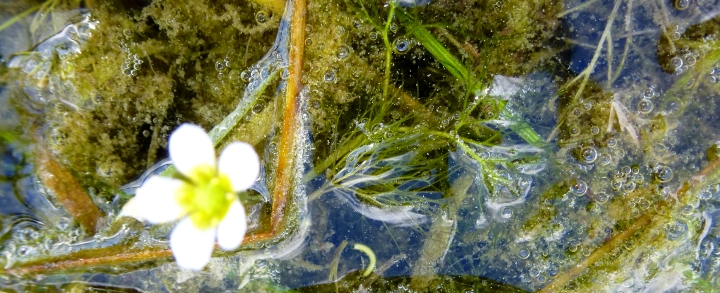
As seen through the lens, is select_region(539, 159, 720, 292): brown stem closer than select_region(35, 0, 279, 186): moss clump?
No

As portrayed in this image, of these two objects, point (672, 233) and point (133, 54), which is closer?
point (133, 54)

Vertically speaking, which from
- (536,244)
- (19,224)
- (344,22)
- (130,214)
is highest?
(344,22)

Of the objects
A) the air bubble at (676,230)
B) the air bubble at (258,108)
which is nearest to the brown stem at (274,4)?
the air bubble at (258,108)

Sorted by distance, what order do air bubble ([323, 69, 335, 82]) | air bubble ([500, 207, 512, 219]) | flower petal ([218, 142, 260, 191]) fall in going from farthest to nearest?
air bubble ([500, 207, 512, 219])
air bubble ([323, 69, 335, 82])
flower petal ([218, 142, 260, 191])

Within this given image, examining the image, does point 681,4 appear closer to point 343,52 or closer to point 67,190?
point 343,52

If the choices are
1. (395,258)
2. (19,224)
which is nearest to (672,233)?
(395,258)

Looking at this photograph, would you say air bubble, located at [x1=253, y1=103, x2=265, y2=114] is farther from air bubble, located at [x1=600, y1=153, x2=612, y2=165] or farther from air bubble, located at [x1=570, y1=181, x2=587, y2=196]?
air bubble, located at [x1=600, y1=153, x2=612, y2=165]

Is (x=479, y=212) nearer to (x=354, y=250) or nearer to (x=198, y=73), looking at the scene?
(x=354, y=250)

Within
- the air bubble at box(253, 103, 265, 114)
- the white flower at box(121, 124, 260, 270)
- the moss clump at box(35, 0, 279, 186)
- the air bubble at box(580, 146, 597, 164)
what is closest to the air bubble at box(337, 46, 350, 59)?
the moss clump at box(35, 0, 279, 186)
